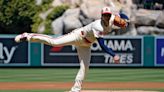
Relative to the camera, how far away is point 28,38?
1048cm

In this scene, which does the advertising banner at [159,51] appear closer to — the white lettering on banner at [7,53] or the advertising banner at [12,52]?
the advertising banner at [12,52]

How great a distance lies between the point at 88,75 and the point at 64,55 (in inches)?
137

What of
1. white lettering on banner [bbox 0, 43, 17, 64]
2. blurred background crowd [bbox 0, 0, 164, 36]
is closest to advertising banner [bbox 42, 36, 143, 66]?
white lettering on banner [bbox 0, 43, 17, 64]

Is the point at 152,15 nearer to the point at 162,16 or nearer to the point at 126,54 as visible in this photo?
the point at 162,16

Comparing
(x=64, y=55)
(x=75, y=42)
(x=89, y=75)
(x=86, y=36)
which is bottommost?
(x=89, y=75)

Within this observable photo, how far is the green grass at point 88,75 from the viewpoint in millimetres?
16844

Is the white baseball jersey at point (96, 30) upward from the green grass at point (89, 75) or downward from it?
upward

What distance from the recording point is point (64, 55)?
21.6 m

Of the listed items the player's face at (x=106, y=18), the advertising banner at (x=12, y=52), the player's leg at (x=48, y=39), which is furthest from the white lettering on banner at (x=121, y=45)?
the player's face at (x=106, y=18)

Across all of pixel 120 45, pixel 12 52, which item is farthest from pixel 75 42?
pixel 120 45

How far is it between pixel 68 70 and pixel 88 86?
6.25 meters

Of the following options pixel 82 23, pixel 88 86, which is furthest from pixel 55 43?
pixel 82 23

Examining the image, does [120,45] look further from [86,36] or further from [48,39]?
[48,39]

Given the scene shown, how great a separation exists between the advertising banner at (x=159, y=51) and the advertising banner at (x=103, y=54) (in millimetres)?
640
